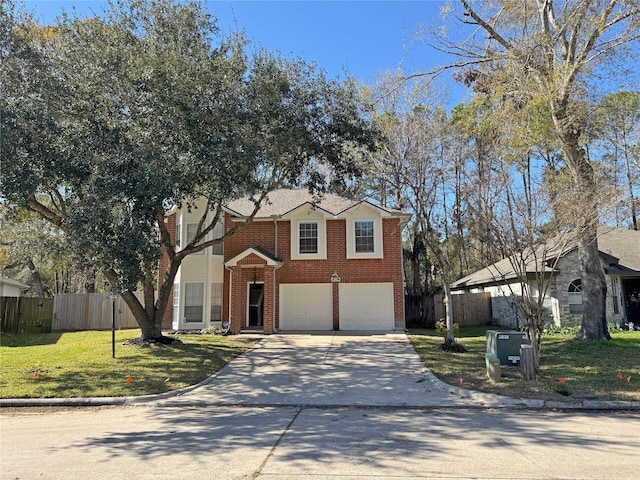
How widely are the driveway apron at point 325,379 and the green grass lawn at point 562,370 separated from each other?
0.63m

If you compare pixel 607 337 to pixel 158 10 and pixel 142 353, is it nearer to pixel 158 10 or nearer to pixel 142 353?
pixel 142 353

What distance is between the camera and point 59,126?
415 inches

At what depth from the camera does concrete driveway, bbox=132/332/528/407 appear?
29.3 ft

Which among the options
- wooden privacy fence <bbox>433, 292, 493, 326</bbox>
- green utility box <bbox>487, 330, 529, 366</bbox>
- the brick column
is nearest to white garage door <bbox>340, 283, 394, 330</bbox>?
the brick column

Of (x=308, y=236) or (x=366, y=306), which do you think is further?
(x=308, y=236)

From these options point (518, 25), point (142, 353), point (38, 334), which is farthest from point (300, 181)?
point (38, 334)

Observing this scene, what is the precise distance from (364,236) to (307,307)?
3975 millimetres

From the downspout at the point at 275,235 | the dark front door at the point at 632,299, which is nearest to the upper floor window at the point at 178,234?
the downspout at the point at 275,235

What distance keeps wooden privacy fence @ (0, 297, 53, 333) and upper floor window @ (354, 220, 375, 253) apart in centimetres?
1458

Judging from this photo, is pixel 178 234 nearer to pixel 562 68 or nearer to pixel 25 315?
pixel 25 315

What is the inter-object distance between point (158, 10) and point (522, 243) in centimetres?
1103

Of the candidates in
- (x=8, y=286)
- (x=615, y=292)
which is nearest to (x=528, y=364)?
(x=615, y=292)

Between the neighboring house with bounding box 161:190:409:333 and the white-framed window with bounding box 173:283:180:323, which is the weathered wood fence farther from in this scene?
the white-framed window with bounding box 173:283:180:323

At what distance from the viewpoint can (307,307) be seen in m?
19.5
